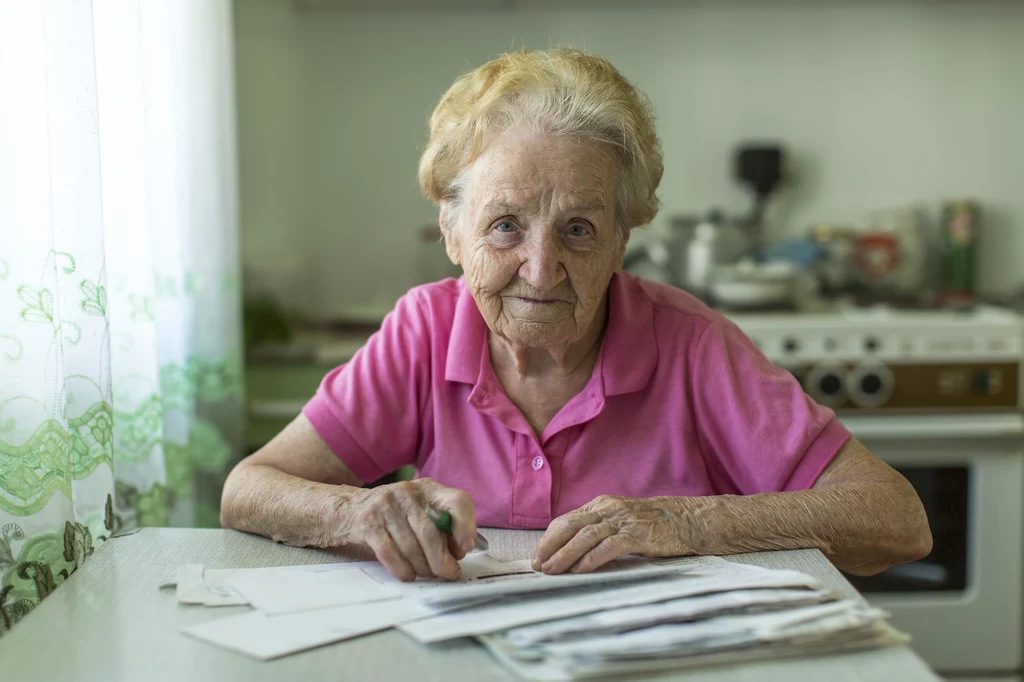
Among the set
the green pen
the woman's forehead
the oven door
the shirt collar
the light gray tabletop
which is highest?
the woman's forehead

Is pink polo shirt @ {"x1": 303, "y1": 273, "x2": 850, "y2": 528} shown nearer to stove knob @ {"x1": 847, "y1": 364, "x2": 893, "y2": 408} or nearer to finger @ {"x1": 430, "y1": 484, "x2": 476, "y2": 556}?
finger @ {"x1": 430, "y1": 484, "x2": 476, "y2": 556}

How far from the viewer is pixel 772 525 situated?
3.64ft

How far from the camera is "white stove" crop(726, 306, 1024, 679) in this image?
94.4 inches

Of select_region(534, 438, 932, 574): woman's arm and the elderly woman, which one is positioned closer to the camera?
select_region(534, 438, 932, 574): woman's arm

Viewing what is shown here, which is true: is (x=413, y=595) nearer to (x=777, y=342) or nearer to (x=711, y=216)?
(x=777, y=342)

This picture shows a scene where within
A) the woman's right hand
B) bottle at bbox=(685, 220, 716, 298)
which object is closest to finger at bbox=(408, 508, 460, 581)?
the woman's right hand

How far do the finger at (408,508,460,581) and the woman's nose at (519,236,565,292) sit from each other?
0.36m

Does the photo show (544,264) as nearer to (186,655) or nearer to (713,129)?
(186,655)

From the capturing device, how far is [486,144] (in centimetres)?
128

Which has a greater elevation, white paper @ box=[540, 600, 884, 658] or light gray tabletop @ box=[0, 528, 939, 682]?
white paper @ box=[540, 600, 884, 658]

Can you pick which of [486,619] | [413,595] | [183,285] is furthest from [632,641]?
[183,285]

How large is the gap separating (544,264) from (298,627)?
1.78 ft

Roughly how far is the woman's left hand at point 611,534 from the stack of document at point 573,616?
0.03 metres

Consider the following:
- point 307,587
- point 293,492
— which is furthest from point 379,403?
point 307,587
